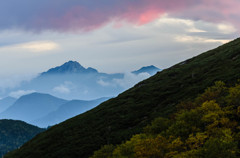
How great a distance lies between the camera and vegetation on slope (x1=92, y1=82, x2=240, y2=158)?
141 ft

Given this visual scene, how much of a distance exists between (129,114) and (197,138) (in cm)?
8384

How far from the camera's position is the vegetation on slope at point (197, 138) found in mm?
43031

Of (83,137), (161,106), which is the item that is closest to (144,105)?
(161,106)

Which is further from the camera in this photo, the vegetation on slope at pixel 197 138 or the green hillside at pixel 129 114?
the green hillside at pixel 129 114

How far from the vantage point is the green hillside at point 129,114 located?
4390 inches

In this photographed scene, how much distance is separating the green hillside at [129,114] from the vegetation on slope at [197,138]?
36729 millimetres

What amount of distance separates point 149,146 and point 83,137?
3042 inches

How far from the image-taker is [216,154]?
135 feet

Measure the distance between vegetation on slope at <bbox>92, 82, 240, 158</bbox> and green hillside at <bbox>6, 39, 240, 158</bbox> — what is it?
1446 inches

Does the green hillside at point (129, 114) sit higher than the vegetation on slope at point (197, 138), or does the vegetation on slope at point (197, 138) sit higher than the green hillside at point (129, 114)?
the green hillside at point (129, 114)

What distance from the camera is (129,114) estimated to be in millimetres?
133500

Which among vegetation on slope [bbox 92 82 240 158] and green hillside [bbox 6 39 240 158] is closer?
vegetation on slope [bbox 92 82 240 158]

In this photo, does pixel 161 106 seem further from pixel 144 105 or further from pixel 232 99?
pixel 232 99

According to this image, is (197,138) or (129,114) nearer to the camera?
(197,138)
